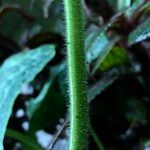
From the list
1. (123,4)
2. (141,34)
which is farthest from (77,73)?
(123,4)

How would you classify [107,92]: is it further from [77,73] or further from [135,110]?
[77,73]

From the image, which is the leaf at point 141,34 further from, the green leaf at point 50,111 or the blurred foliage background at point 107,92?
the green leaf at point 50,111

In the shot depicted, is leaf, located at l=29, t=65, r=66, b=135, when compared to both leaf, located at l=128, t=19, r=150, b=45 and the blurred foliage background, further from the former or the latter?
leaf, located at l=128, t=19, r=150, b=45

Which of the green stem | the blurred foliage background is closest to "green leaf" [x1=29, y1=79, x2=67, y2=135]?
the blurred foliage background

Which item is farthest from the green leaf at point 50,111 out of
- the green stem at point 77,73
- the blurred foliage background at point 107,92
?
the green stem at point 77,73

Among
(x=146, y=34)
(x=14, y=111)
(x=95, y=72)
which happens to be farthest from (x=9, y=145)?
(x=146, y=34)

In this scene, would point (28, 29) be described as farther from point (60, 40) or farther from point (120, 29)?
point (120, 29)
